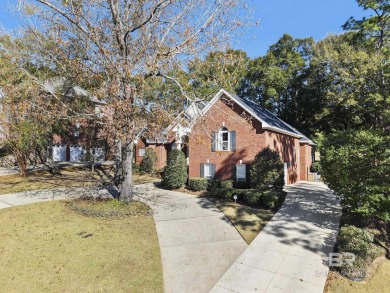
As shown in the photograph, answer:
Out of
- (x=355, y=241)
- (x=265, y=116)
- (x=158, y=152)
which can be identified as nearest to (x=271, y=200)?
(x=355, y=241)

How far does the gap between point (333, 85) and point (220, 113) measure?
55.2ft

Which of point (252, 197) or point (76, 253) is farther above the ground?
point (252, 197)

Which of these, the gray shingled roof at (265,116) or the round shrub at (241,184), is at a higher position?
the gray shingled roof at (265,116)

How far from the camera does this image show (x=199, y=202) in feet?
52.8

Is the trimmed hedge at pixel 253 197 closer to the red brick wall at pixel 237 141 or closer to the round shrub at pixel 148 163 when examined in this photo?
the red brick wall at pixel 237 141

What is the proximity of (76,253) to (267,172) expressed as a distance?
39.4 feet

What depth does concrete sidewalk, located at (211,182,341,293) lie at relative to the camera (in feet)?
23.7

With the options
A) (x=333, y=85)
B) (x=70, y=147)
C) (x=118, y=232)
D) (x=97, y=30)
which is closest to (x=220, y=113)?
(x=97, y=30)

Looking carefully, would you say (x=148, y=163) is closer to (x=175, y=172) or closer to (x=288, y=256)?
(x=175, y=172)

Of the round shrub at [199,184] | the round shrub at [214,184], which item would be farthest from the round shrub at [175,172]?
the round shrub at [214,184]

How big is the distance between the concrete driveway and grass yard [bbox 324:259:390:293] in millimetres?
2921

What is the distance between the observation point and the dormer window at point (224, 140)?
20.1 m

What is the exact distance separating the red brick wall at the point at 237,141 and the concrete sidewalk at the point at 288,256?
6.68 meters

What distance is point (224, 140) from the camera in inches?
816
